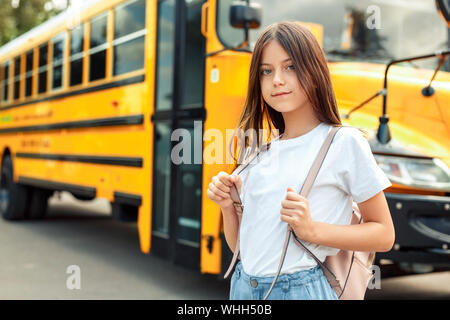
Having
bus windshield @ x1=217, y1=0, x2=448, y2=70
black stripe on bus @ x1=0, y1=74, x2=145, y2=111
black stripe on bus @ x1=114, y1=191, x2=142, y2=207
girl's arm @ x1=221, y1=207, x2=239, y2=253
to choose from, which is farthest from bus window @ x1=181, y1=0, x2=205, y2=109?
girl's arm @ x1=221, y1=207, x2=239, y2=253

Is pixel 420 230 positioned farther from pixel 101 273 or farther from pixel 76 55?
pixel 76 55

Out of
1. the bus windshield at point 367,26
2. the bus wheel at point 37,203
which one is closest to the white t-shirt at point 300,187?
the bus windshield at point 367,26

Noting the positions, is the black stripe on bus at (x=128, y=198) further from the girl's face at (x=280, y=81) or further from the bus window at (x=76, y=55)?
the girl's face at (x=280, y=81)

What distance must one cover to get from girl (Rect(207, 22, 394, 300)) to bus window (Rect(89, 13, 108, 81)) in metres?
3.81

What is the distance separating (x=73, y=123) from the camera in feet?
18.7

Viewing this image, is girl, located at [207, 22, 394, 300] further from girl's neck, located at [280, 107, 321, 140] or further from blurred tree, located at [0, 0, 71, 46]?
blurred tree, located at [0, 0, 71, 46]

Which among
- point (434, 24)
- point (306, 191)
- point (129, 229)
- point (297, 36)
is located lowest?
point (129, 229)

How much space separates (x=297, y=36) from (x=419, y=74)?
2358 millimetres

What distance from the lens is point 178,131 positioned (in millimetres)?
3943

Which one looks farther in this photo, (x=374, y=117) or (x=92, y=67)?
→ (x=92, y=67)

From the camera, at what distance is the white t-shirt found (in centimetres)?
129

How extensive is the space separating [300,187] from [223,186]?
0.61 feet
